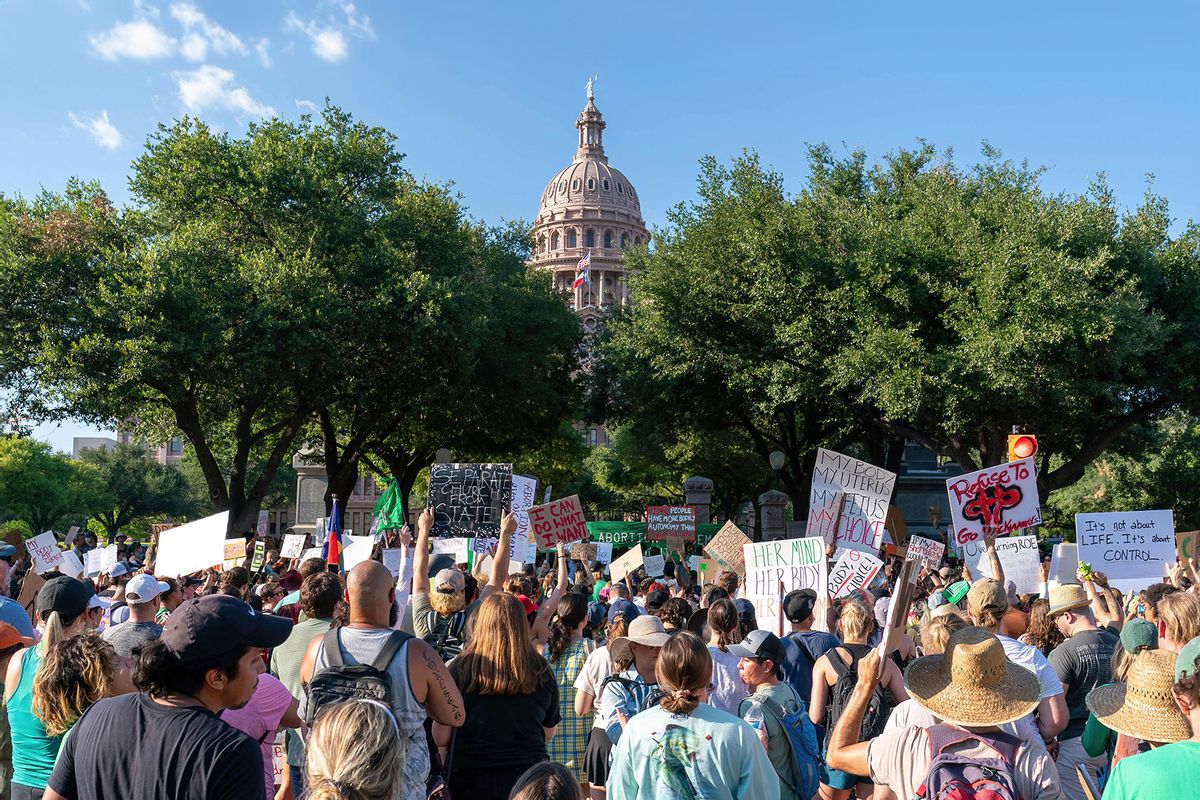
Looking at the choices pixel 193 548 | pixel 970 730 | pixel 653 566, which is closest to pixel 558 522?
pixel 193 548

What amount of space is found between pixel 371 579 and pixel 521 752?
95cm

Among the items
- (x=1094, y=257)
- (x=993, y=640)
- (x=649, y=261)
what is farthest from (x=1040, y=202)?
(x=993, y=640)

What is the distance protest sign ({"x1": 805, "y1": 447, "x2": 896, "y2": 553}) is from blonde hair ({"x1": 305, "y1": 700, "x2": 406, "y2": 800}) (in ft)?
26.8

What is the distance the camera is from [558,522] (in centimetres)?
1102

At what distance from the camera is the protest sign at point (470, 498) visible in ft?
33.6

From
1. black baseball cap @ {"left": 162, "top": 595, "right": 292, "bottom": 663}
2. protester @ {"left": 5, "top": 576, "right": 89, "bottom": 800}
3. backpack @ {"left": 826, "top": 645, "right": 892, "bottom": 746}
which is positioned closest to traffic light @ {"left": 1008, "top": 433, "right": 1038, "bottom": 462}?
backpack @ {"left": 826, "top": 645, "right": 892, "bottom": 746}

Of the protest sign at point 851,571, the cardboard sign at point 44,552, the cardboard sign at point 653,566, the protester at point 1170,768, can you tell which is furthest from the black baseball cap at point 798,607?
the cardboard sign at point 44,552

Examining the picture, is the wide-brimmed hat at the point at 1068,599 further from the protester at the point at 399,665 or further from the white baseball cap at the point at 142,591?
the white baseball cap at the point at 142,591

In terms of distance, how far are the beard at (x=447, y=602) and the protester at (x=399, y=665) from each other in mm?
1317

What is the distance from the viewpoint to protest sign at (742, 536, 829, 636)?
23.4 ft

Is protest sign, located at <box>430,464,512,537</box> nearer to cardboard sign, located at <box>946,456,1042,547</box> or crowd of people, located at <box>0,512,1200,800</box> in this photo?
crowd of people, located at <box>0,512,1200,800</box>

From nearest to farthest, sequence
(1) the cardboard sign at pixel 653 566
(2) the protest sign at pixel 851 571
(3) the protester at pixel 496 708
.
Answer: (3) the protester at pixel 496 708
(2) the protest sign at pixel 851 571
(1) the cardboard sign at pixel 653 566

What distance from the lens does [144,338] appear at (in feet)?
74.2

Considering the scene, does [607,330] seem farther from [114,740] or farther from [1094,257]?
[114,740]
